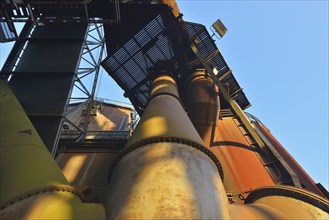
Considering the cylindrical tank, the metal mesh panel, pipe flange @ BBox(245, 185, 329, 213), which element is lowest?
pipe flange @ BBox(245, 185, 329, 213)

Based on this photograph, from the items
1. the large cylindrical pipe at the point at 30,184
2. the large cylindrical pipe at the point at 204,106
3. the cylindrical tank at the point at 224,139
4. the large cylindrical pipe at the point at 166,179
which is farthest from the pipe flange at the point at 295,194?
the large cylindrical pipe at the point at 204,106

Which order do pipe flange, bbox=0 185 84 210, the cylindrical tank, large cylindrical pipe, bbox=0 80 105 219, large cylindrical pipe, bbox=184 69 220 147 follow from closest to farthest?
large cylindrical pipe, bbox=0 80 105 219
pipe flange, bbox=0 185 84 210
the cylindrical tank
large cylindrical pipe, bbox=184 69 220 147

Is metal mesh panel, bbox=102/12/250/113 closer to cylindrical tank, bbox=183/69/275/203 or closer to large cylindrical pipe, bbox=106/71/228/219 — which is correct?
cylindrical tank, bbox=183/69/275/203

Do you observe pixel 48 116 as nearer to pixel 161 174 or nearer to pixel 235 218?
pixel 161 174

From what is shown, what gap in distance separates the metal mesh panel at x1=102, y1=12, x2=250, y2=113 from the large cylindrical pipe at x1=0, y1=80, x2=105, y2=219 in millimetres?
6922

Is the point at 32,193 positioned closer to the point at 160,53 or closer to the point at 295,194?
the point at 295,194

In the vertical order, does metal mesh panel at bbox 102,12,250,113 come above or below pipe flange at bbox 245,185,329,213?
above

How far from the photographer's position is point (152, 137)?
5.05 metres

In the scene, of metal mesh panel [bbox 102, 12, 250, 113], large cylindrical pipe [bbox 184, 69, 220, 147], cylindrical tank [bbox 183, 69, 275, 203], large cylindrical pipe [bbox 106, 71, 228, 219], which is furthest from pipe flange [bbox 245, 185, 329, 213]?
metal mesh panel [bbox 102, 12, 250, 113]

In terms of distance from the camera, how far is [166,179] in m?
3.92

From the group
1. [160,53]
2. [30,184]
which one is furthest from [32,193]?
[160,53]

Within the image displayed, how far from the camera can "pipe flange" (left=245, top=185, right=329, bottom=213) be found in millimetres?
4720

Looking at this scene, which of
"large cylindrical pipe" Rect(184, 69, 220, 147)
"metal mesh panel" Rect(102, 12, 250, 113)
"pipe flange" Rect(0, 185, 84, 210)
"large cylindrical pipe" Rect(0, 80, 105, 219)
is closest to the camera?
"large cylindrical pipe" Rect(0, 80, 105, 219)

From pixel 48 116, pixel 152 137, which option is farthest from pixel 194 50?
pixel 152 137
